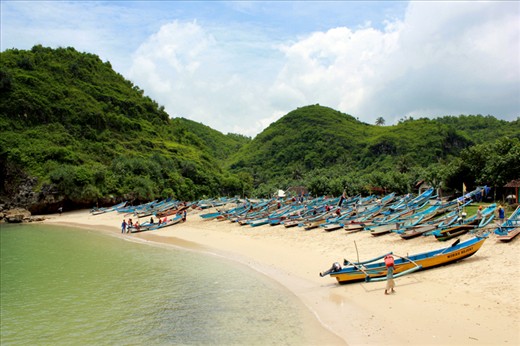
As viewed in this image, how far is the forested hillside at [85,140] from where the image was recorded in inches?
2139

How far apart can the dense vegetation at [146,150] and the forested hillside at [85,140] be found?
8.1 inches

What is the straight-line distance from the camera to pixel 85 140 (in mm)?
70750

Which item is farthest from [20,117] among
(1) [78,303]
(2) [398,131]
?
(2) [398,131]

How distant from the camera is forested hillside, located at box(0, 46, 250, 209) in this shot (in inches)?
2139

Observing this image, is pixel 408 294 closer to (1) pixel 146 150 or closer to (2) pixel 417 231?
(2) pixel 417 231

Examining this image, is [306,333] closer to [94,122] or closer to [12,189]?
[12,189]

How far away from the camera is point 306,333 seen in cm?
1080

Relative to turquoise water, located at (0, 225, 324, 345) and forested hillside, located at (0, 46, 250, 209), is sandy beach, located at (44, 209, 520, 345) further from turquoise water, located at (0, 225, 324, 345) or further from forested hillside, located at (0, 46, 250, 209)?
forested hillside, located at (0, 46, 250, 209)

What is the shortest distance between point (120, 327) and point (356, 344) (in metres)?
7.75

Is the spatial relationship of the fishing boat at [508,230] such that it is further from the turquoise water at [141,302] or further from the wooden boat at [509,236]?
the turquoise water at [141,302]

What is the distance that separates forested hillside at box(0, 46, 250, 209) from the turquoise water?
3320 centimetres

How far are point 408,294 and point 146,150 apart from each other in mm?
73714

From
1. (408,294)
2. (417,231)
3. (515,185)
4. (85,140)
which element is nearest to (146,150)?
(85,140)

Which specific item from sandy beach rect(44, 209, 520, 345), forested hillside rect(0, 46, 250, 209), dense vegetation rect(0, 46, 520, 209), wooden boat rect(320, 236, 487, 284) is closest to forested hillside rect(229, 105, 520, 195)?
dense vegetation rect(0, 46, 520, 209)
